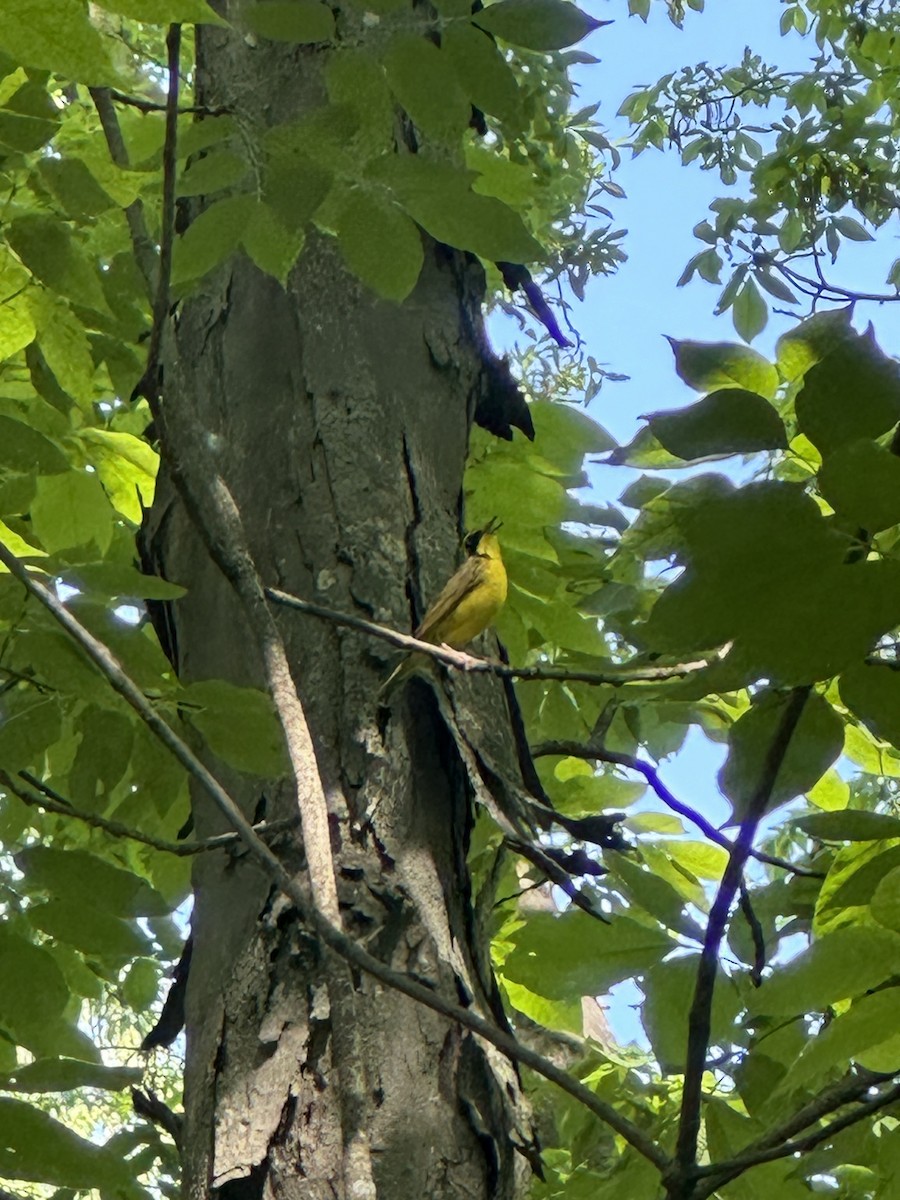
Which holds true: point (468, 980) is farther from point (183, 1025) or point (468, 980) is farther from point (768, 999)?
point (768, 999)

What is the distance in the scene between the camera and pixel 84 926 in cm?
147

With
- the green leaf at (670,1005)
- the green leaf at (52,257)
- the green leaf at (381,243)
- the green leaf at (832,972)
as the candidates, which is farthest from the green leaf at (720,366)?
the green leaf at (52,257)

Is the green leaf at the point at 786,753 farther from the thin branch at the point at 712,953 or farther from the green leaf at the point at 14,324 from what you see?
the green leaf at the point at 14,324

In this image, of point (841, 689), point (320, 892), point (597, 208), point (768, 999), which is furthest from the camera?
point (597, 208)

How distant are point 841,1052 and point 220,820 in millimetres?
903

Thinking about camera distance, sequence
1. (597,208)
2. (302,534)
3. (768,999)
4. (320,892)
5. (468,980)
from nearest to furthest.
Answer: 1. (768,999)
2. (320,892)
3. (468,980)
4. (302,534)
5. (597,208)

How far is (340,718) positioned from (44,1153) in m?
0.64

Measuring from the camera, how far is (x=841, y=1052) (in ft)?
3.86

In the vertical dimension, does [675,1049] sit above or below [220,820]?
below

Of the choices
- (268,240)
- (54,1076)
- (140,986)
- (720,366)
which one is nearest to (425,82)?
(268,240)

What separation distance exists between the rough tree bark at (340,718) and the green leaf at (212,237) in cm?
9

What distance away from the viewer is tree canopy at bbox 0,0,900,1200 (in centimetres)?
88

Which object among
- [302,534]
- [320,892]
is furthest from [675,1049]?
[302,534]

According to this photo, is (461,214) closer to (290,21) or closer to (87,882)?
(290,21)
